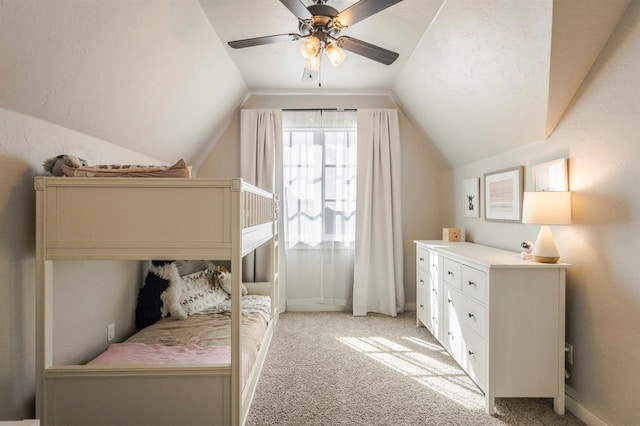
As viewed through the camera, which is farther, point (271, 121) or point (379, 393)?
point (271, 121)

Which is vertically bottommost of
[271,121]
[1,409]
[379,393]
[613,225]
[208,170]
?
[379,393]

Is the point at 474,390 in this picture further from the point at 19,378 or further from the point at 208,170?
the point at 208,170

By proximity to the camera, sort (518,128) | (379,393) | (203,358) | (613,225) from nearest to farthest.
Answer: (613,225) < (203,358) < (379,393) < (518,128)

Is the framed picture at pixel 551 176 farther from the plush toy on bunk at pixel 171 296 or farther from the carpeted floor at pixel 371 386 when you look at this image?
the plush toy on bunk at pixel 171 296

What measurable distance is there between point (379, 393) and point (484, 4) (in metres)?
2.58

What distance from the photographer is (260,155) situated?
149 inches

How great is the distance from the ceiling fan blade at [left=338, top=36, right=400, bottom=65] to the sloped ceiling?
435 mm

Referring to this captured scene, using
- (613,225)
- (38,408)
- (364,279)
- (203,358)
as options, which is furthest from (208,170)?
(613,225)

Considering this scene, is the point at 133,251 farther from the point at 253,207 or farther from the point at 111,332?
the point at 111,332

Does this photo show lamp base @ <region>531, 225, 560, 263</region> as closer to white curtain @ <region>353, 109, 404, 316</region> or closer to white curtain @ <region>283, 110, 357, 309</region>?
white curtain @ <region>353, 109, 404, 316</region>

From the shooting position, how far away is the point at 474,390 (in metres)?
2.19

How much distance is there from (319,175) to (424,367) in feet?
7.66

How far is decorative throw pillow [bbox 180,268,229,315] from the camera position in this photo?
2793 mm

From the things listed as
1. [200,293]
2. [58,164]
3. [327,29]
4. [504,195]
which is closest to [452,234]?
[504,195]
